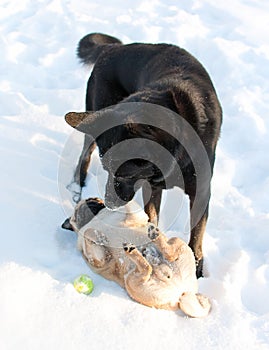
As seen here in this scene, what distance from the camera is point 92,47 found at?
171 inches

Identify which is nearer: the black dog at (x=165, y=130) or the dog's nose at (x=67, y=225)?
the black dog at (x=165, y=130)

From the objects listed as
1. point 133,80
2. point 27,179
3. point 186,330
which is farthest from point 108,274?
point 133,80

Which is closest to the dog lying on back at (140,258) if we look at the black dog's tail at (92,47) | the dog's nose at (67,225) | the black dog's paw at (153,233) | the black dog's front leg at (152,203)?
the black dog's paw at (153,233)

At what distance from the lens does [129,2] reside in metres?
7.24

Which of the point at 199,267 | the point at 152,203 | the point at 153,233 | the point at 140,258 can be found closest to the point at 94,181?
the point at 152,203

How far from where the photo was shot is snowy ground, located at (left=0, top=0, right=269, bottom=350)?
7.74ft

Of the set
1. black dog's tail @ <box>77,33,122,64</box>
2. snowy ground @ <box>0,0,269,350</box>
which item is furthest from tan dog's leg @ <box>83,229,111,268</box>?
black dog's tail @ <box>77,33,122,64</box>

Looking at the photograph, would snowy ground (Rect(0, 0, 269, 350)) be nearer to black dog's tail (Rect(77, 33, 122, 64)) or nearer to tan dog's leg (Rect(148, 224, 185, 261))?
black dog's tail (Rect(77, 33, 122, 64))

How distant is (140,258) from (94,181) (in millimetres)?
1585

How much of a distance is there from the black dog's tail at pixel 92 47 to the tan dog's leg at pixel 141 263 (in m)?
2.39

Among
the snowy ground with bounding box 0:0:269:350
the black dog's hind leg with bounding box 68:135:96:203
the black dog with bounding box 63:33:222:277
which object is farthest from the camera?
the black dog's hind leg with bounding box 68:135:96:203

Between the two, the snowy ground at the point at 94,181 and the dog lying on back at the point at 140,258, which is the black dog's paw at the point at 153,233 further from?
the snowy ground at the point at 94,181

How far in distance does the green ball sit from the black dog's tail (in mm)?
2389

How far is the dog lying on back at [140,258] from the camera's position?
2.46 m
